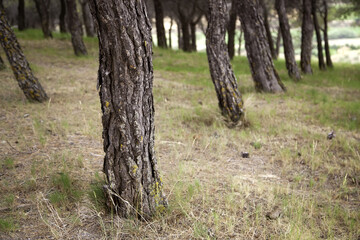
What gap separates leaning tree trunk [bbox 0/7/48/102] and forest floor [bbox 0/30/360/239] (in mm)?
291

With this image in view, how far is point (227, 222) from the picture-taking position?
2.96 meters

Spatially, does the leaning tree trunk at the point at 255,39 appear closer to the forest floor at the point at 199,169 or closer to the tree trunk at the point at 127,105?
the forest floor at the point at 199,169

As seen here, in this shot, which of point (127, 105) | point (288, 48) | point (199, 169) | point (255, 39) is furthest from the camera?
point (288, 48)

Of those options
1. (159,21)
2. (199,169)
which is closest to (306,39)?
(159,21)

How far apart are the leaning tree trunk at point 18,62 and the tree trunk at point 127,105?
5137 millimetres

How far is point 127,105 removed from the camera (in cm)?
269

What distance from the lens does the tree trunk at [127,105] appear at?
2.55 m

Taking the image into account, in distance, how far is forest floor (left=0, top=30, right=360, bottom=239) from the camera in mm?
2891

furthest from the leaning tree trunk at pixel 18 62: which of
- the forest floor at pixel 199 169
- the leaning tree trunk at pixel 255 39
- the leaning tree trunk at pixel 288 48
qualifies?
the leaning tree trunk at pixel 288 48

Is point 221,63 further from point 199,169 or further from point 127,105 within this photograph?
point 127,105

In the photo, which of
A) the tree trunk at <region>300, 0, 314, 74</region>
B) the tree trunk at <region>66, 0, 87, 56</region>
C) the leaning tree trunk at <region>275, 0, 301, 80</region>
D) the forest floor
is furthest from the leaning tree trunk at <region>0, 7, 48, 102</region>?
the tree trunk at <region>300, 0, 314, 74</region>

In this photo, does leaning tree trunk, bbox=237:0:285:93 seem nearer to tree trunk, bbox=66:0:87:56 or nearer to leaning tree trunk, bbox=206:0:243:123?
leaning tree trunk, bbox=206:0:243:123

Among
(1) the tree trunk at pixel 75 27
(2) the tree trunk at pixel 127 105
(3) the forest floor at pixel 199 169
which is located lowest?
(3) the forest floor at pixel 199 169

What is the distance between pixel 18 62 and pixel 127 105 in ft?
17.7
